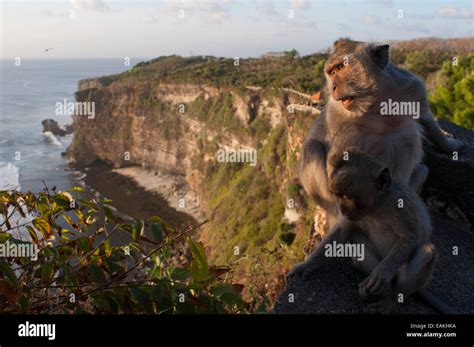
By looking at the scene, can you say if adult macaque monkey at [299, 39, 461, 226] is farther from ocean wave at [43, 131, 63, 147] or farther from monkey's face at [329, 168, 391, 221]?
ocean wave at [43, 131, 63, 147]

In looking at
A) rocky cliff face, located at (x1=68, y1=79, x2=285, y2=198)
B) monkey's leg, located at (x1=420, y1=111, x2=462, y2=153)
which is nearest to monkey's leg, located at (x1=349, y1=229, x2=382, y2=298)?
monkey's leg, located at (x1=420, y1=111, x2=462, y2=153)

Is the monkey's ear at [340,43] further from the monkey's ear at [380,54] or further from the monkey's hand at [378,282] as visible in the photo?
the monkey's hand at [378,282]

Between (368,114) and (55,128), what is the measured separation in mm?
100401

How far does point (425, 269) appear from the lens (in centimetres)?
454

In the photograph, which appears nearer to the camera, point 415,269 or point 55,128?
point 415,269

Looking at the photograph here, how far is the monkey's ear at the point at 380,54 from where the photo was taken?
5.27 metres

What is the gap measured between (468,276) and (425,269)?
5.22 ft

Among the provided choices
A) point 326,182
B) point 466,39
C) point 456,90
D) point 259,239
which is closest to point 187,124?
point 259,239

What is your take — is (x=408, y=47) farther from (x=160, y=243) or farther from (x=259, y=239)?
(x=160, y=243)

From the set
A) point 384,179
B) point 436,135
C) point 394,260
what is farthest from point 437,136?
point 394,260

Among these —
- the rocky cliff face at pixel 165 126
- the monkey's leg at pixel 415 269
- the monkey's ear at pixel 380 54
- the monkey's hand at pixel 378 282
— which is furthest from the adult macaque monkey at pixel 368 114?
the rocky cliff face at pixel 165 126

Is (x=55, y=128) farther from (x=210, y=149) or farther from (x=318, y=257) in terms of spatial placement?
(x=318, y=257)

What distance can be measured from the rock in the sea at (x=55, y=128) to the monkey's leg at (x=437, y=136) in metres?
92.0

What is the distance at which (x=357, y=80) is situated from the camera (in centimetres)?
523
